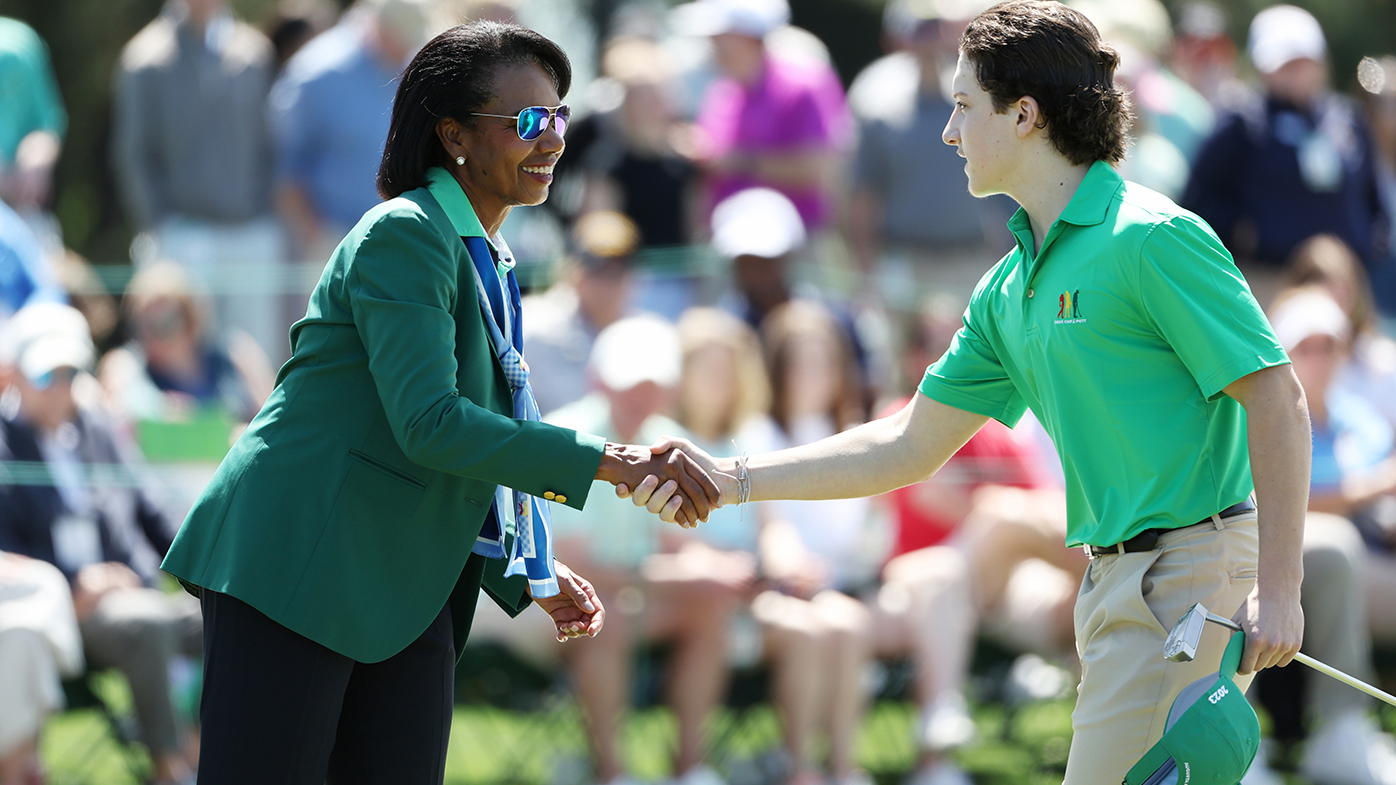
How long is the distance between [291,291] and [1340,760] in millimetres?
5118

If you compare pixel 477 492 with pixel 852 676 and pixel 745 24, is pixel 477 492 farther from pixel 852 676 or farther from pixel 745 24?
pixel 745 24

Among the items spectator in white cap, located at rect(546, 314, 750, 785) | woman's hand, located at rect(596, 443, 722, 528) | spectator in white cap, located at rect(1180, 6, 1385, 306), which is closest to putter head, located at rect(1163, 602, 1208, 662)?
woman's hand, located at rect(596, 443, 722, 528)

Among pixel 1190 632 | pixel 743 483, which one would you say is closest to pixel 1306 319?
pixel 743 483

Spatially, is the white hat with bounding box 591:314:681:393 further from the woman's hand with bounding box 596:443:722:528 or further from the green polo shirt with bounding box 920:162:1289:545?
the green polo shirt with bounding box 920:162:1289:545

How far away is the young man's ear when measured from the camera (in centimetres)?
332

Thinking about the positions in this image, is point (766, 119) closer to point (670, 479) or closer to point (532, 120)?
point (670, 479)

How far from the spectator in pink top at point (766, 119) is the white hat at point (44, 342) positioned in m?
3.22

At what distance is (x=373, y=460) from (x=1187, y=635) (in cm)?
157

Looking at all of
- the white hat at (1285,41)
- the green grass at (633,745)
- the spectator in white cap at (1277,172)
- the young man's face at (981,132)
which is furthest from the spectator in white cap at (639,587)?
the white hat at (1285,41)

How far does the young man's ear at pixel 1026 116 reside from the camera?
3.32 m

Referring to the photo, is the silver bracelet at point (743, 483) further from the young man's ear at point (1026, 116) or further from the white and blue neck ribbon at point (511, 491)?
the young man's ear at point (1026, 116)

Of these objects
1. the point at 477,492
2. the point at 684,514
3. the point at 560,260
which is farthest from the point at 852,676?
the point at 477,492

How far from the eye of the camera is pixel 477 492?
10.5 ft

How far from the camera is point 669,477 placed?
352 cm
